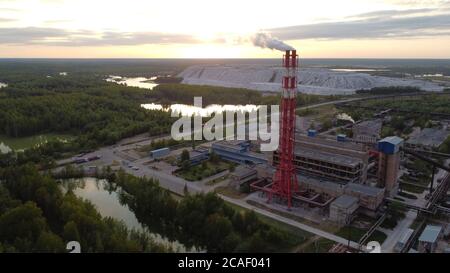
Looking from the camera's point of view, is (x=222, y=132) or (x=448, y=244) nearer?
(x=448, y=244)

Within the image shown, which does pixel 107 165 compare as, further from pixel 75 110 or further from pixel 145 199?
pixel 75 110

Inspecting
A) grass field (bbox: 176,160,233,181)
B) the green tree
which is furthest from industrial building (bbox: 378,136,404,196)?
the green tree

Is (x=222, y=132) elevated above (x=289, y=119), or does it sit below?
below

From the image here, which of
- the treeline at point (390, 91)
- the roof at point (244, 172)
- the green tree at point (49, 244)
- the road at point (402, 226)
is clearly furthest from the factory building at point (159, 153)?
the treeline at point (390, 91)

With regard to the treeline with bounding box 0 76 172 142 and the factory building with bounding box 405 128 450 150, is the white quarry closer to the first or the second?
the factory building with bounding box 405 128 450 150

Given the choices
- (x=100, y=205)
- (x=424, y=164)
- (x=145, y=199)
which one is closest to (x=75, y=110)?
(x=100, y=205)

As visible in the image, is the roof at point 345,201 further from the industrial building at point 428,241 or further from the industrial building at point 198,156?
the industrial building at point 198,156
